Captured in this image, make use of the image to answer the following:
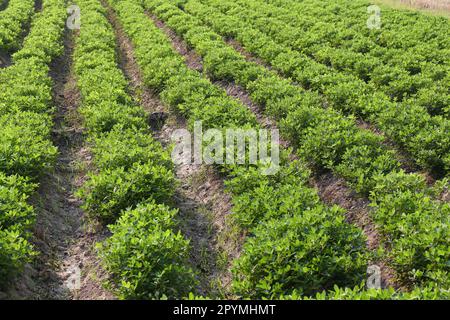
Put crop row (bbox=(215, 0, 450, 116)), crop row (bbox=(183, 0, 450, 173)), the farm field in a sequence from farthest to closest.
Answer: crop row (bbox=(215, 0, 450, 116))
crop row (bbox=(183, 0, 450, 173))
the farm field

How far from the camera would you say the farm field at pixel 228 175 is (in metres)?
6.25

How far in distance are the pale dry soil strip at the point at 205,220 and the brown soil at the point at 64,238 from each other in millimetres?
1675

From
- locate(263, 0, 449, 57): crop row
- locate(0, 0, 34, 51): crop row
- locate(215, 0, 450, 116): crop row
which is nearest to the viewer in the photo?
locate(215, 0, 450, 116): crop row

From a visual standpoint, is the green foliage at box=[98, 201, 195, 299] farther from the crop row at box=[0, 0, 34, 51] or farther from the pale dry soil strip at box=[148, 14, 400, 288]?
the crop row at box=[0, 0, 34, 51]

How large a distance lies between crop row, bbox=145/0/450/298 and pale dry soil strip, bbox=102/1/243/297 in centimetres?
91

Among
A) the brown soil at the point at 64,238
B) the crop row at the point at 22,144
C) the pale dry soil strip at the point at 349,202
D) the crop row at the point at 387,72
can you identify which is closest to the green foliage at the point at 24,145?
the crop row at the point at 22,144

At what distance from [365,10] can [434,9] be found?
6.04m

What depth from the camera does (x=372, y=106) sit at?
11.9 meters

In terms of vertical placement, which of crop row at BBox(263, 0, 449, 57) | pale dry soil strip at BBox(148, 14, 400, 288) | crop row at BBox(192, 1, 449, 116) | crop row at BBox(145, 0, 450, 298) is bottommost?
pale dry soil strip at BBox(148, 14, 400, 288)

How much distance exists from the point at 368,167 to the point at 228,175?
294 centimetres

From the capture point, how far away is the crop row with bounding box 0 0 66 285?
6.54 m

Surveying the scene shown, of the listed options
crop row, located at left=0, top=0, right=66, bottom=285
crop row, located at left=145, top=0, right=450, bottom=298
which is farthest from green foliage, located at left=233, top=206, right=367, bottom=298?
crop row, located at left=0, top=0, right=66, bottom=285

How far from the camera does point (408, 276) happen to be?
642 cm

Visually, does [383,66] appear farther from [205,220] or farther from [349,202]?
[205,220]
